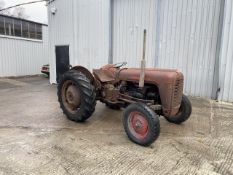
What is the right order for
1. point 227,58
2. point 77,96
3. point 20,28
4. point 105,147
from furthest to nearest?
point 20,28
point 227,58
point 77,96
point 105,147

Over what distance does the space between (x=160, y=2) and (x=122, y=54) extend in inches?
81.5

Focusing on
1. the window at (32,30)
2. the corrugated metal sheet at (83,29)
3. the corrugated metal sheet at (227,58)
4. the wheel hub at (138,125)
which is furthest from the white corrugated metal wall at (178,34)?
the window at (32,30)

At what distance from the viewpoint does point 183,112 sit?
13.1ft

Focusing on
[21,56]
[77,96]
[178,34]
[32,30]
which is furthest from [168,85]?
[32,30]

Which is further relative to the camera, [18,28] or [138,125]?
[18,28]

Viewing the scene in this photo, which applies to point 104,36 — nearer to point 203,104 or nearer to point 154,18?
point 154,18

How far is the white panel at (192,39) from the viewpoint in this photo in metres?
6.01

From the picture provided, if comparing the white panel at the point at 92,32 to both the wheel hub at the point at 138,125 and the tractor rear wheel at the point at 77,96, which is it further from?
the wheel hub at the point at 138,125

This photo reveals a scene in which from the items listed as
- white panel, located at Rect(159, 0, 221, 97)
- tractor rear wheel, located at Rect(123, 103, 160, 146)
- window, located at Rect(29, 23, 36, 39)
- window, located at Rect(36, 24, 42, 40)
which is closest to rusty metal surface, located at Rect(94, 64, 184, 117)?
tractor rear wheel, located at Rect(123, 103, 160, 146)

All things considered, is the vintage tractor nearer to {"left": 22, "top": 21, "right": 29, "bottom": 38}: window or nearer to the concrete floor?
the concrete floor

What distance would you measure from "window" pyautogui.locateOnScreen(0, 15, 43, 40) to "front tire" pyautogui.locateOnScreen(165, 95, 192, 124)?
12.3 m

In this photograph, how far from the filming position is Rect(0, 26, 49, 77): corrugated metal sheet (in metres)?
13.0

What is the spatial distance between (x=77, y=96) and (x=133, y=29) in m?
4.01

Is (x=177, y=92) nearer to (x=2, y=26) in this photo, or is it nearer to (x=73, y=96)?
(x=73, y=96)
